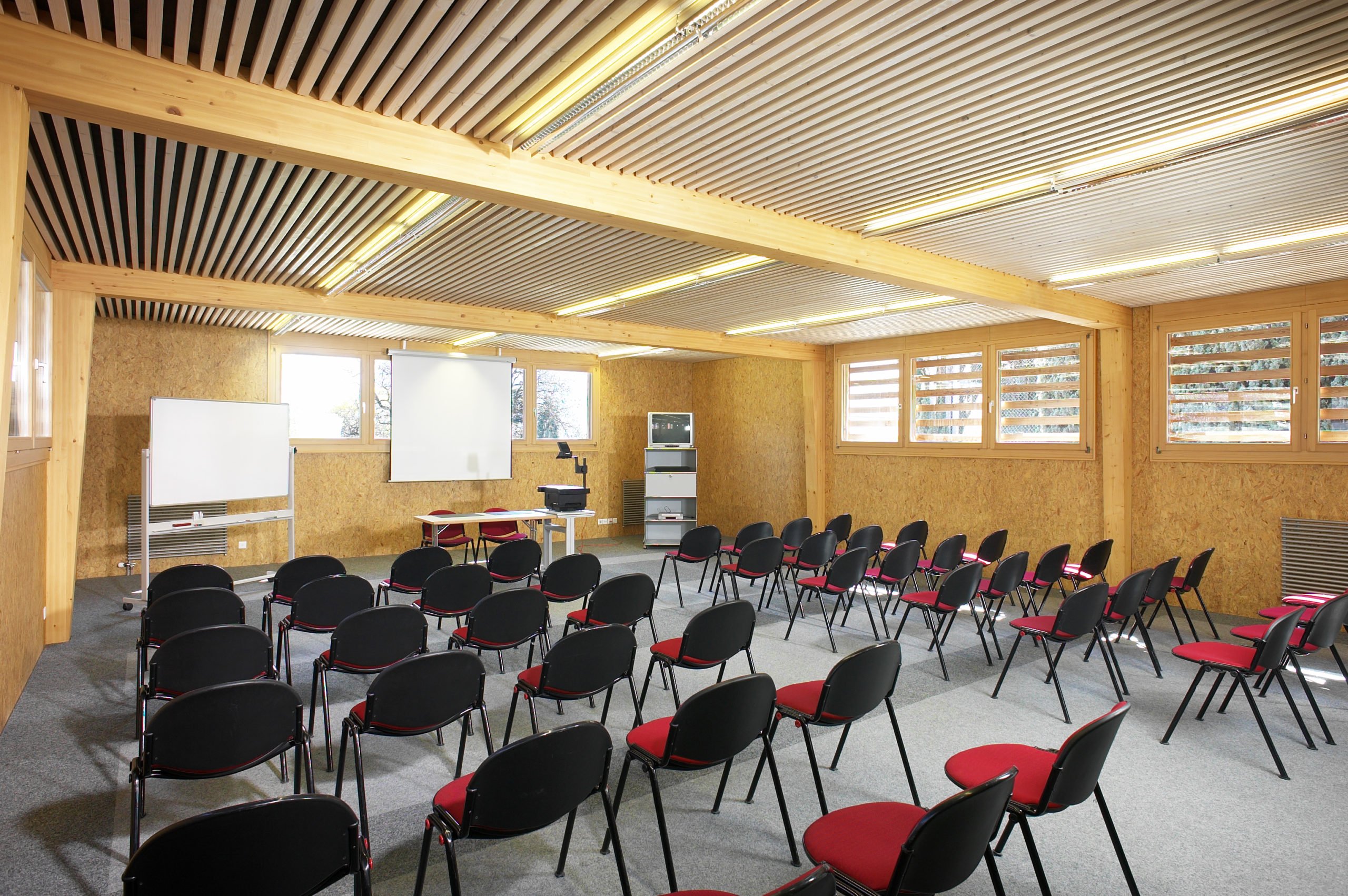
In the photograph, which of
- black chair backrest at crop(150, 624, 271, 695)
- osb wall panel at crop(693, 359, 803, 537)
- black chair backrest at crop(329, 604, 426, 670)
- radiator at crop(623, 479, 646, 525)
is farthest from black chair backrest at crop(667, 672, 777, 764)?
radiator at crop(623, 479, 646, 525)

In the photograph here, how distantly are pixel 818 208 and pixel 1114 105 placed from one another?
169 cm

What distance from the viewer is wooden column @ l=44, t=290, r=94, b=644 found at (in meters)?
5.77

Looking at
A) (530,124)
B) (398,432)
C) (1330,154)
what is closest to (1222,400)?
(1330,154)

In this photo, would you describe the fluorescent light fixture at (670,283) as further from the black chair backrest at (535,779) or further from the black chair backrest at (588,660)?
the black chair backrest at (535,779)

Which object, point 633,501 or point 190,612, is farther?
point 633,501

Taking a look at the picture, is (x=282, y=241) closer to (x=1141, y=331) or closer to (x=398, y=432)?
(x=398, y=432)

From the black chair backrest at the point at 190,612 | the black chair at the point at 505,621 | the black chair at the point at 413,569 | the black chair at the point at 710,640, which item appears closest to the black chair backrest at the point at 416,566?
the black chair at the point at 413,569

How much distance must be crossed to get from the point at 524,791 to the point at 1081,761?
169 centimetres

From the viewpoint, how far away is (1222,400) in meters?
6.96

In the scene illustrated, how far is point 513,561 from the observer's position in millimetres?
6066

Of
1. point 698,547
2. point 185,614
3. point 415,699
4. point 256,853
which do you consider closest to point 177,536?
point 185,614

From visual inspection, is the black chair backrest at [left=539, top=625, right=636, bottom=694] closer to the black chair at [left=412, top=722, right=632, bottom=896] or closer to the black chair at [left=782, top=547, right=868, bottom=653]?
the black chair at [left=412, top=722, right=632, bottom=896]

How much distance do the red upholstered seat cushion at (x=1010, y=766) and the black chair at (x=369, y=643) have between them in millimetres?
2510

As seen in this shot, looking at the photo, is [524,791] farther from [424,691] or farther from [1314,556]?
[1314,556]
